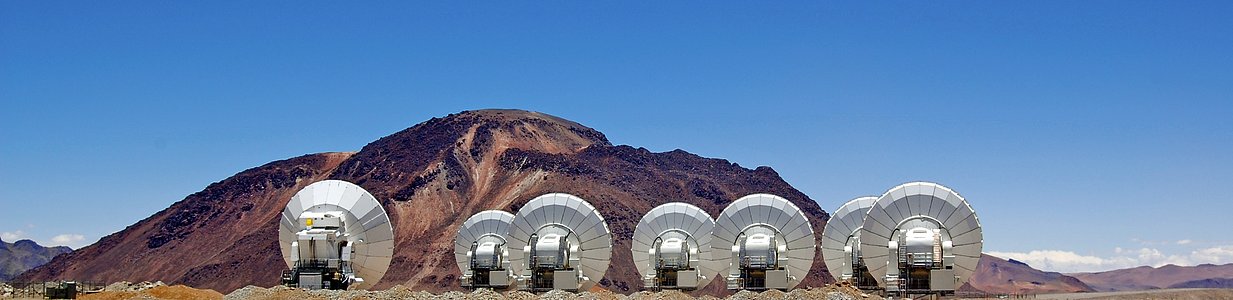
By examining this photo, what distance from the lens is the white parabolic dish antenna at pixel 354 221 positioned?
69.5 m

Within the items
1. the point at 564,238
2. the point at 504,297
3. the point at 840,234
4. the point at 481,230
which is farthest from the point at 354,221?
the point at 840,234

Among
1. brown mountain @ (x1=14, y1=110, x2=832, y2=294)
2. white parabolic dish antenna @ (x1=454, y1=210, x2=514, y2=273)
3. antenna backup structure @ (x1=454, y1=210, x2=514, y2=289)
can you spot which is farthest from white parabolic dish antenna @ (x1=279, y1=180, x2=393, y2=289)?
brown mountain @ (x1=14, y1=110, x2=832, y2=294)

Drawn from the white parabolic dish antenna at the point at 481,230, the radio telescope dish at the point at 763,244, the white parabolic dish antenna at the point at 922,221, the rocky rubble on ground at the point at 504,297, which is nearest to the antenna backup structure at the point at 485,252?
the white parabolic dish antenna at the point at 481,230

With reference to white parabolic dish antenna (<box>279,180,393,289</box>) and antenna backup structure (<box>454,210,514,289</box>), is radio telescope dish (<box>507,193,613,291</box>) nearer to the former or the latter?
antenna backup structure (<box>454,210,514,289</box>)

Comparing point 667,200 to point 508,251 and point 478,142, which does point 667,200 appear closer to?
point 478,142

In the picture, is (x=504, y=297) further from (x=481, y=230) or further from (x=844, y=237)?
(x=844, y=237)

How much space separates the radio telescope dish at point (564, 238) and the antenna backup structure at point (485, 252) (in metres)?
1.71

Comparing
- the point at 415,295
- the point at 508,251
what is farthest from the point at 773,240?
the point at 415,295

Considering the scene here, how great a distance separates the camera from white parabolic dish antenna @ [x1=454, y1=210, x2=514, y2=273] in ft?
278

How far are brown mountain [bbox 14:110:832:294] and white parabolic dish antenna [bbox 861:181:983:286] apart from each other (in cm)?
7220

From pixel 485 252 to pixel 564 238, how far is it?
22.7 feet

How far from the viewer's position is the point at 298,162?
19050 centimetres

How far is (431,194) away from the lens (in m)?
164

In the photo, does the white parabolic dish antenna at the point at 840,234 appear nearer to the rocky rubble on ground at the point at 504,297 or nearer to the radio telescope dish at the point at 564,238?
the radio telescope dish at the point at 564,238
